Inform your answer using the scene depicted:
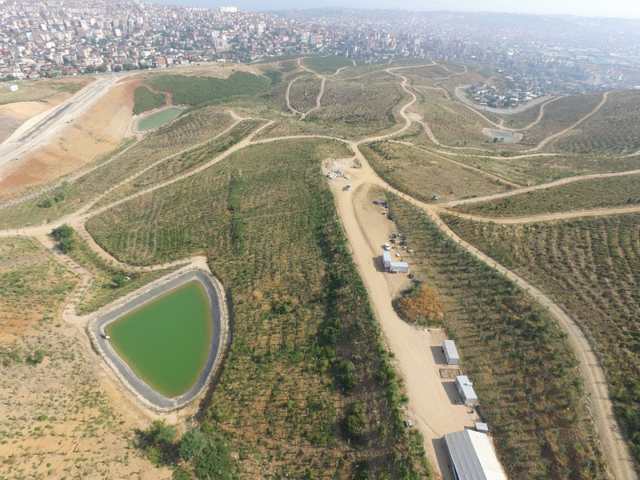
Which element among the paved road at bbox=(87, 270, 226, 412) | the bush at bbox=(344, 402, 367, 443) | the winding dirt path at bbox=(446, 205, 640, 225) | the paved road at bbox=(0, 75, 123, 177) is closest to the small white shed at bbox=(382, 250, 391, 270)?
the winding dirt path at bbox=(446, 205, 640, 225)

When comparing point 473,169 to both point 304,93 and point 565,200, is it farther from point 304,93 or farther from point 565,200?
point 304,93

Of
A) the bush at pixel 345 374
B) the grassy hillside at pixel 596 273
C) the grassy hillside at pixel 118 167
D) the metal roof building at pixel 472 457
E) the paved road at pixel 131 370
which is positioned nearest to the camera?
the metal roof building at pixel 472 457

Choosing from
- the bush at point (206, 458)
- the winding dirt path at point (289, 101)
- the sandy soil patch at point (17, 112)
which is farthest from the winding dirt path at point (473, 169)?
the sandy soil patch at point (17, 112)

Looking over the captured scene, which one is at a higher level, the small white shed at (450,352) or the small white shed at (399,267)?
the small white shed at (399,267)

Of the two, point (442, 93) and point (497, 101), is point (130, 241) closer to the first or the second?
point (442, 93)

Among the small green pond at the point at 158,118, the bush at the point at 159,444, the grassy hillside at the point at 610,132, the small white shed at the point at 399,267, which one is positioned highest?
the grassy hillside at the point at 610,132

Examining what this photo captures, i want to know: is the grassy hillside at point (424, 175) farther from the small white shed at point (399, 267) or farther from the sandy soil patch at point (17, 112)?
the sandy soil patch at point (17, 112)

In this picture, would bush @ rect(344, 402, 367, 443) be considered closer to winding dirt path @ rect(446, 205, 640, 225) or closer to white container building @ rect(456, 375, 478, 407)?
white container building @ rect(456, 375, 478, 407)
